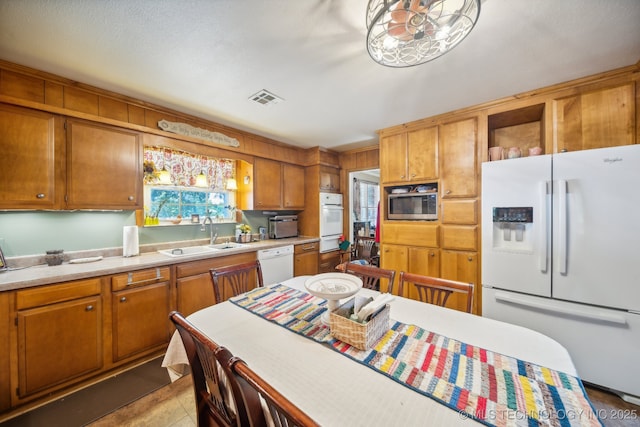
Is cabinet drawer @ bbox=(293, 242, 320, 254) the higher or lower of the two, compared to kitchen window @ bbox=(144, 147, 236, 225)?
lower

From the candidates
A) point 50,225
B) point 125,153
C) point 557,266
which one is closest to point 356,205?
point 557,266

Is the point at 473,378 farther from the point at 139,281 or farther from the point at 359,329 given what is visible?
the point at 139,281

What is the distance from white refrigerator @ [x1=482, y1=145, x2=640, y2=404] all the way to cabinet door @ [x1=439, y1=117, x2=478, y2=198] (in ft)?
1.34

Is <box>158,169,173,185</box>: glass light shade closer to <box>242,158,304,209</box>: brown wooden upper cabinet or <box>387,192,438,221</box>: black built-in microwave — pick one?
<box>242,158,304,209</box>: brown wooden upper cabinet

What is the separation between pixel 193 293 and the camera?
2418 mm

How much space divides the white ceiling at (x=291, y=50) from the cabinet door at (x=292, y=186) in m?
1.48

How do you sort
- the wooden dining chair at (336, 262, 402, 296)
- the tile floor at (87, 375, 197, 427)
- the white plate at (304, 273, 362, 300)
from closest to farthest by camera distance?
the white plate at (304, 273, 362, 300), the tile floor at (87, 375, 197, 427), the wooden dining chair at (336, 262, 402, 296)

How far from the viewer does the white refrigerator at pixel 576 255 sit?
1.60 metres

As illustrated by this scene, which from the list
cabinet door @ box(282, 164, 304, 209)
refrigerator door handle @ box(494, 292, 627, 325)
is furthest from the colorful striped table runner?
cabinet door @ box(282, 164, 304, 209)

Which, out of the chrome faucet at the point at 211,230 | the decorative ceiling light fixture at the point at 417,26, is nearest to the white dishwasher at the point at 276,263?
the chrome faucet at the point at 211,230

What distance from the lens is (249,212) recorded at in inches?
145

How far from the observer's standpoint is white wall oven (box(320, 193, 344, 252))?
3971 millimetres

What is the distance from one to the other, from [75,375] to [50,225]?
1277 millimetres

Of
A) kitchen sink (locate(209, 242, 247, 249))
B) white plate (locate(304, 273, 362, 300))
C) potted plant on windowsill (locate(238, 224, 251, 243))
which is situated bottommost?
kitchen sink (locate(209, 242, 247, 249))
